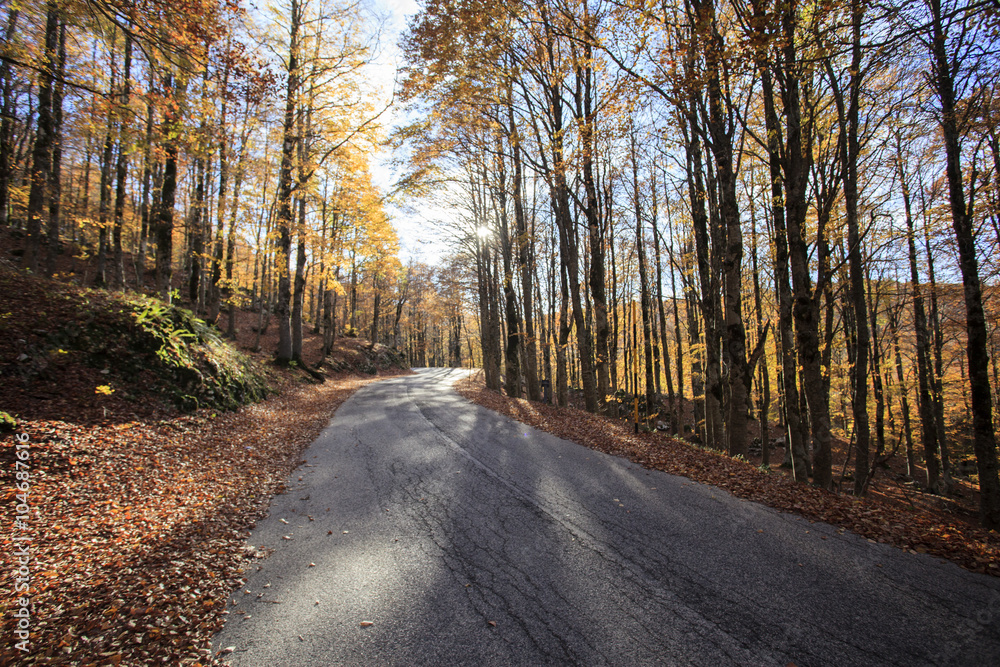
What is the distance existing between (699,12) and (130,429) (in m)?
10.8

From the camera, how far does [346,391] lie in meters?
15.6

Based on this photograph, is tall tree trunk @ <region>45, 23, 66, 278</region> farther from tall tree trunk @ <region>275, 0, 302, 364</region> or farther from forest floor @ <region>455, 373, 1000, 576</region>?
forest floor @ <region>455, 373, 1000, 576</region>

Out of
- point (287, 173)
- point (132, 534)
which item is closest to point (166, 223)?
point (287, 173)

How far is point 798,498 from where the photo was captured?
4.82 metres

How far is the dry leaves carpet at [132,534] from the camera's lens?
2.51m

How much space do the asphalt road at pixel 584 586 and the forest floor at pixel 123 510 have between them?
0.40 meters

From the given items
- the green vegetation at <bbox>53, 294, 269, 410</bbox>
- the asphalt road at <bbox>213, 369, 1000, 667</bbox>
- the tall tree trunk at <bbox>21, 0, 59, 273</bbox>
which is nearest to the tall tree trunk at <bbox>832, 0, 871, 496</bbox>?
the asphalt road at <bbox>213, 369, 1000, 667</bbox>

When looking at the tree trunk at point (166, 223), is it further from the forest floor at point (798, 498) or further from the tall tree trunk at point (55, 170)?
the forest floor at point (798, 498)

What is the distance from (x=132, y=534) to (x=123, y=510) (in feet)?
2.10

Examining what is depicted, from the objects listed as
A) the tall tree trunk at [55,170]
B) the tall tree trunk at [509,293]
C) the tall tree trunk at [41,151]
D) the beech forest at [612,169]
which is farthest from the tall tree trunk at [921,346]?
the tall tree trunk at [55,170]

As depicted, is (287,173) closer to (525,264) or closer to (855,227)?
(525,264)

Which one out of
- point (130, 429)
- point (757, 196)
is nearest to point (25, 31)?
point (130, 429)

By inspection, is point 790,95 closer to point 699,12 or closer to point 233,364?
point 699,12

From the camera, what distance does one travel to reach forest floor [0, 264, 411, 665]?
8.39 ft
